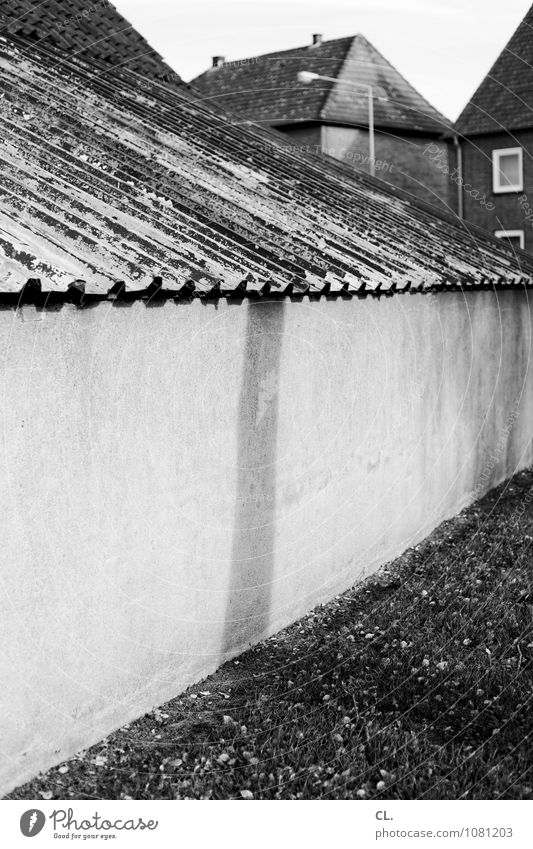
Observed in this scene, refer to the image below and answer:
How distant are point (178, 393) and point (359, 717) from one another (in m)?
2.22

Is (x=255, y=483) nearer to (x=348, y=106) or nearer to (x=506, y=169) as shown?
(x=506, y=169)

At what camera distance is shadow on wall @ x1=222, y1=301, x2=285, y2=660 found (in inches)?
245

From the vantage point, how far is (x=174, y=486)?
5.50 m

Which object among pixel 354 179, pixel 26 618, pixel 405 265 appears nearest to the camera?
pixel 26 618

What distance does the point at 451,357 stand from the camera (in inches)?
402

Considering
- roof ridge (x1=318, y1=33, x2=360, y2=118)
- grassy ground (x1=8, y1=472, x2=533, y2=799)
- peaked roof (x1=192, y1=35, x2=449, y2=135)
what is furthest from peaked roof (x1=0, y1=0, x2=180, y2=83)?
roof ridge (x1=318, y1=33, x2=360, y2=118)

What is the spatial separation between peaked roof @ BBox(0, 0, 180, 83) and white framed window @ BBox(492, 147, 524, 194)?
1858 centimetres

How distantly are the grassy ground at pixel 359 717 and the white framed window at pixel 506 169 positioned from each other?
76.0 ft

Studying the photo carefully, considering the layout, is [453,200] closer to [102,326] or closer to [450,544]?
[450,544]

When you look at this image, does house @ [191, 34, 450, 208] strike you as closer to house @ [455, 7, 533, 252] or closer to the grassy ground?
house @ [455, 7, 533, 252]

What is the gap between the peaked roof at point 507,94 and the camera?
2692 cm

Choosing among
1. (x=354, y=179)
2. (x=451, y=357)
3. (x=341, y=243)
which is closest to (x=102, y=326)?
(x=341, y=243)

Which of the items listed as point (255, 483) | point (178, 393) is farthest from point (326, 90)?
point (178, 393)

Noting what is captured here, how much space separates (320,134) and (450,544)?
→ 22.4 metres
